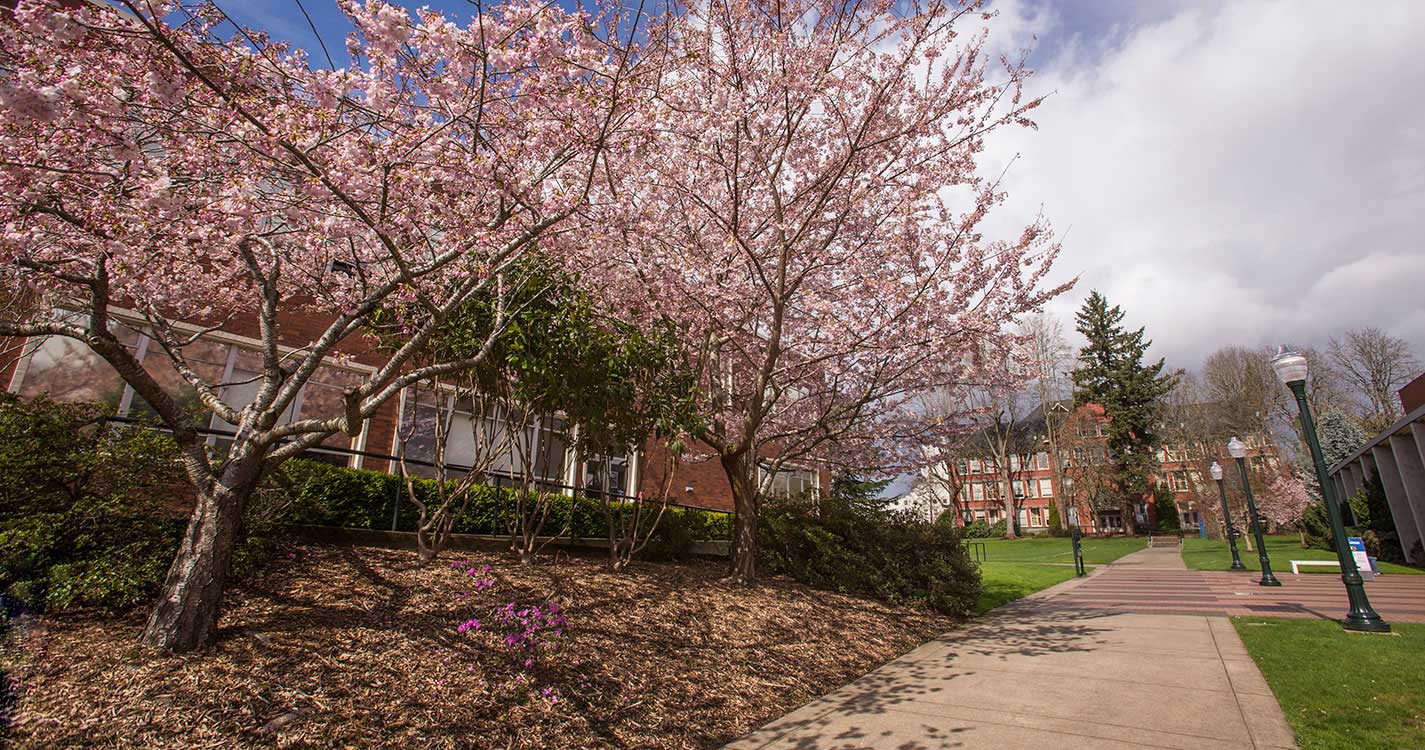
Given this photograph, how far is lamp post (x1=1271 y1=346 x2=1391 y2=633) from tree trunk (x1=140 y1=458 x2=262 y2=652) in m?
12.4

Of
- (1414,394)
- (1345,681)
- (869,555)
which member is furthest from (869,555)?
(1414,394)

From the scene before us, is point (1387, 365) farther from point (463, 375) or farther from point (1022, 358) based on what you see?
point (463, 375)

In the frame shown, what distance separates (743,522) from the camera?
9.87 metres

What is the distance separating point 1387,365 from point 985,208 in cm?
3855

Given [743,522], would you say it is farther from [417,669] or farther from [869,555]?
[417,669]

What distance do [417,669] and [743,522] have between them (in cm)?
577

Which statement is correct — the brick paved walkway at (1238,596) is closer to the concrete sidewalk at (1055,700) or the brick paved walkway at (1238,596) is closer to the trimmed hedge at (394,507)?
the concrete sidewalk at (1055,700)

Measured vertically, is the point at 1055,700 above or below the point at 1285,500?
→ below

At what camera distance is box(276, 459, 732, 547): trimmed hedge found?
7.30 metres

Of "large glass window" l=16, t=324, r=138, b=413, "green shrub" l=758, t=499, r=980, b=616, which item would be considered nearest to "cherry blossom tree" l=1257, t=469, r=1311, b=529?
"green shrub" l=758, t=499, r=980, b=616

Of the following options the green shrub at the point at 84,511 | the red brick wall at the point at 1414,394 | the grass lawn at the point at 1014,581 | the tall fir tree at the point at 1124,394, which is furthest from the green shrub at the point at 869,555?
the tall fir tree at the point at 1124,394

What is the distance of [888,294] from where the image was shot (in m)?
Result: 8.72

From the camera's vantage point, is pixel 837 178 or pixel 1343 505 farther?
pixel 1343 505

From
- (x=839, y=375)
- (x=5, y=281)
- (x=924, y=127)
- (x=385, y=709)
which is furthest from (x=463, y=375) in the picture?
(x=924, y=127)
